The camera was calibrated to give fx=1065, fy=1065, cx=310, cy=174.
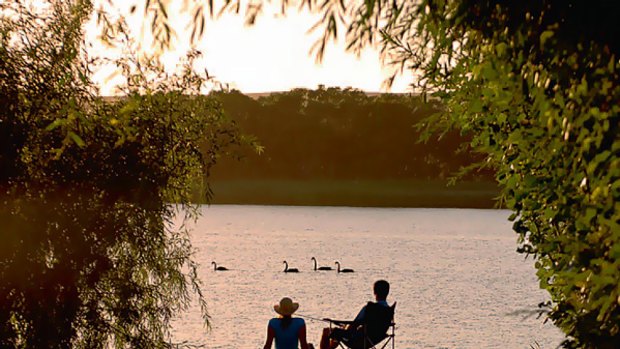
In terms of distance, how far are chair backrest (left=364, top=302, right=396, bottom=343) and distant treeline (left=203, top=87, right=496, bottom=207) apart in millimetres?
92831

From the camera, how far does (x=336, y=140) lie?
116438 mm

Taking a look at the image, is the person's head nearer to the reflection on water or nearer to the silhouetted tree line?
the reflection on water

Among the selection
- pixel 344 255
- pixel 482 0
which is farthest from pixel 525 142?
pixel 344 255

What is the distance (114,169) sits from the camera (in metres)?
11.7

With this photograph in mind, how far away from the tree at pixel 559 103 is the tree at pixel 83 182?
5.17m

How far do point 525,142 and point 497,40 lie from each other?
2.24ft

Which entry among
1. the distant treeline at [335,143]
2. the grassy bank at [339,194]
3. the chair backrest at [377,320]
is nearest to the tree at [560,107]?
the chair backrest at [377,320]

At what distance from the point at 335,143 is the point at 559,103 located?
110m

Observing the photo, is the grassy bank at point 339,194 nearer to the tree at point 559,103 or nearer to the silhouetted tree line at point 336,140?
the silhouetted tree line at point 336,140

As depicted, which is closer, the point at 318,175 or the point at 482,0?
the point at 482,0

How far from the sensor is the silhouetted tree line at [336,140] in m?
110

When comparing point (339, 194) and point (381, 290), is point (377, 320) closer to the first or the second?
point (381, 290)

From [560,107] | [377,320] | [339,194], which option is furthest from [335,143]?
[560,107]

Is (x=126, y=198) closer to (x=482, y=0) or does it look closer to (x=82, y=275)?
(x=82, y=275)
